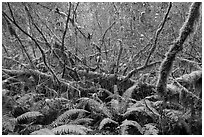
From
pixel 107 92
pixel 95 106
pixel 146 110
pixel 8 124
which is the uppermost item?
pixel 107 92

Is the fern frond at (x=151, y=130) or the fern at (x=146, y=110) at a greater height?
the fern at (x=146, y=110)

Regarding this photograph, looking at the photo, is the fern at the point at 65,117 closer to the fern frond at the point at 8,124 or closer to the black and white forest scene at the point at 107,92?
the black and white forest scene at the point at 107,92

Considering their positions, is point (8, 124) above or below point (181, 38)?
below

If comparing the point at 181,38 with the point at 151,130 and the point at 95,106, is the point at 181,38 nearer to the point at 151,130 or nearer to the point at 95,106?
the point at 151,130

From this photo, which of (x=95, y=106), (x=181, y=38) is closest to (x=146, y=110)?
(x=95, y=106)

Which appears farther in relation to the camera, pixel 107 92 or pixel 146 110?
pixel 107 92

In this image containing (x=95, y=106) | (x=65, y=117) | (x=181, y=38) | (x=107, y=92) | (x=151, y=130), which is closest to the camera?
(x=181, y=38)

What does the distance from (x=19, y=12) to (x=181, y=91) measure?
640cm

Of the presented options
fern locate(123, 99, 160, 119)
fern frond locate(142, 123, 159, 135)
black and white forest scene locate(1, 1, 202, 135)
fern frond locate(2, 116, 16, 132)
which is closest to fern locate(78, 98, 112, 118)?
black and white forest scene locate(1, 1, 202, 135)

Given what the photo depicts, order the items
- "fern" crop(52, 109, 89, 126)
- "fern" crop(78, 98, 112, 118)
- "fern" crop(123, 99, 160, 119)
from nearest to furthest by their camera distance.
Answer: "fern" crop(52, 109, 89, 126) → "fern" crop(123, 99, 160, 119) → "fern" crop(78, 98, 112, 118)

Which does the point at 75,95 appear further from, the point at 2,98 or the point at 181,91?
the point at 181,91

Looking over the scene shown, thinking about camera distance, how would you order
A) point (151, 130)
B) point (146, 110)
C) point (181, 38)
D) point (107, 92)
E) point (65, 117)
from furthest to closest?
point (107, 92) → point (146, 110) → point (65, 117) → point (151, 130) → point (181, 38)

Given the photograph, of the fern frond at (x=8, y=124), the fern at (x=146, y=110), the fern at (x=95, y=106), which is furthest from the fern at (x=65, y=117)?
the fern at (x=146, y=110)

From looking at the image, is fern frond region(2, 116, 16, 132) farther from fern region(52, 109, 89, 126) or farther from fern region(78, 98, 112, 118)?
fern region(78, 98, 112, 118)
